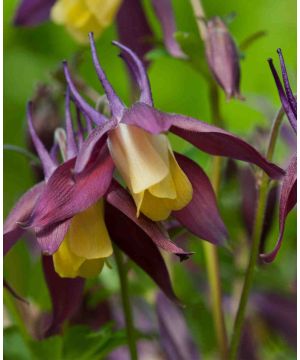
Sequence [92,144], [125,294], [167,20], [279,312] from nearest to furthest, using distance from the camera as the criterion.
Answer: [92,144] < [125,294] < [167,20] < [279,312]

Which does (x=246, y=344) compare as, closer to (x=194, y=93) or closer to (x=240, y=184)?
(x=240, y=184)

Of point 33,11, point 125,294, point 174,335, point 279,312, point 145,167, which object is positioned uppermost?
point 33,11

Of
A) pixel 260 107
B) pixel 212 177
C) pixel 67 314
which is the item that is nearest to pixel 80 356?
pixel 67 314

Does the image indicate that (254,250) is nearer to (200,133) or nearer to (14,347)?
(200,133)

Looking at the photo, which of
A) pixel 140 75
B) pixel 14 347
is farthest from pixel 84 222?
pixel 14 347

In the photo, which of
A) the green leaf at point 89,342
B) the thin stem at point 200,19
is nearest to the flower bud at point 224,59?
the thin stem at point 200,19

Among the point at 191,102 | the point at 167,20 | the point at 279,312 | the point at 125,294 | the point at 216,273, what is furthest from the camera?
the point at 191,102

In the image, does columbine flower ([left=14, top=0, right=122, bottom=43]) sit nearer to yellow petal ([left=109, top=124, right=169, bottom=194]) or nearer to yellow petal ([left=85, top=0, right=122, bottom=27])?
yellow petal ([left=85, top=0, right=122, bottom=27])
